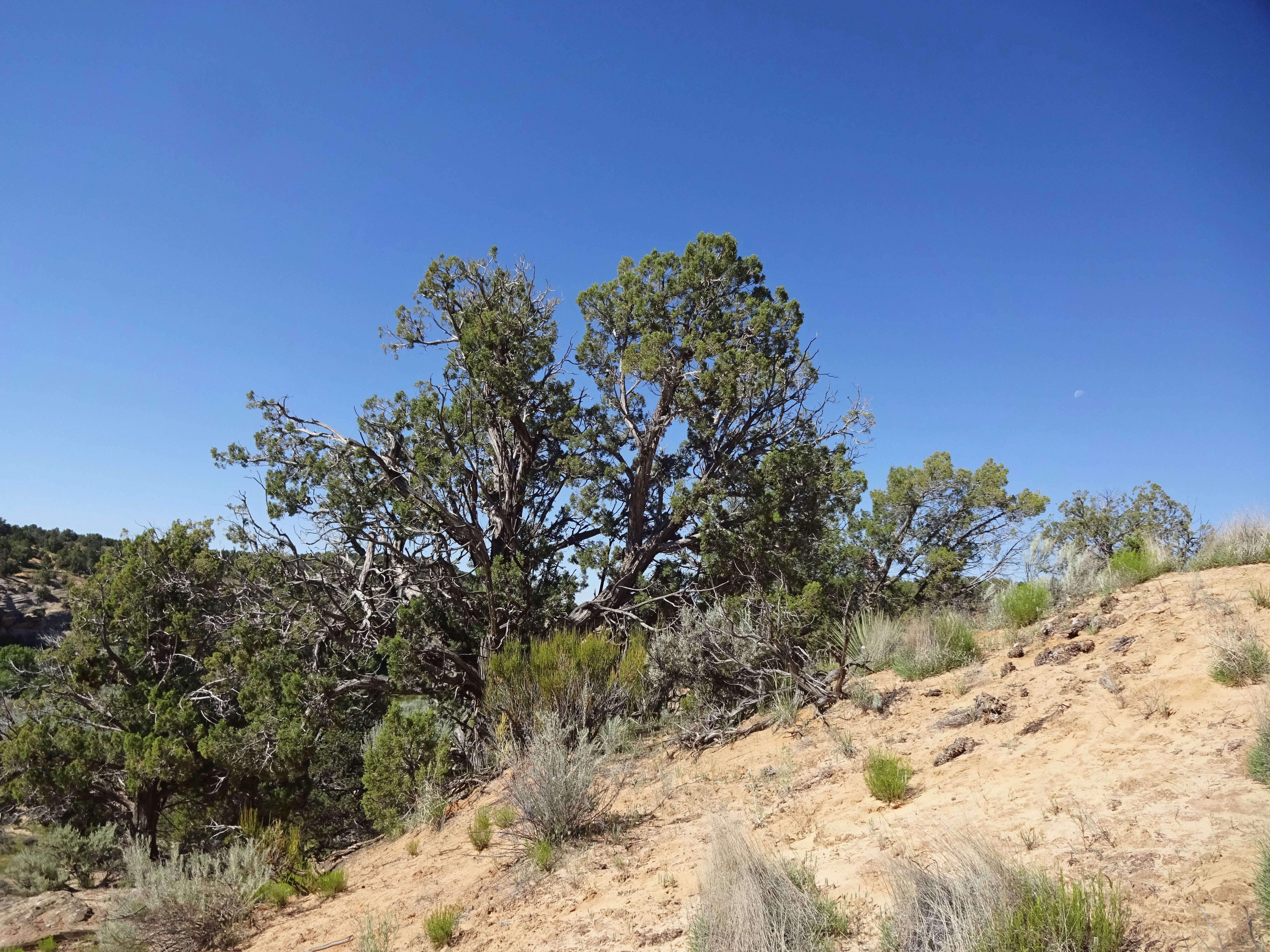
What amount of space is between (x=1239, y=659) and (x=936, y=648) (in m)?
3.46

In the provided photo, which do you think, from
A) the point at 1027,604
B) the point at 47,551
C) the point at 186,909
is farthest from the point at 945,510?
the point at 47,551

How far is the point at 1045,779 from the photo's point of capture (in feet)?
14.7

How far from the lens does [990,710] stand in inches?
235

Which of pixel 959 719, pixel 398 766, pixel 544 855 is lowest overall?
pixel 544 855

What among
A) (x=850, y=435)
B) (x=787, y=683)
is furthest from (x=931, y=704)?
(x=850, y=435)

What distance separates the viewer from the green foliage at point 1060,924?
2.69 meters

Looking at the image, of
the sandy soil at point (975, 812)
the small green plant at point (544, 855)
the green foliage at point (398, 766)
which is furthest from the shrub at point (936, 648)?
the green foliage at point (398, 766)

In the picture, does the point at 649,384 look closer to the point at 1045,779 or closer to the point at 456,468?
the point at 456,468

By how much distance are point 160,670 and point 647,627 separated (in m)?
10.7

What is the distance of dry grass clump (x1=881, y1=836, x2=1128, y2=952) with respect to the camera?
→ 8.90ft

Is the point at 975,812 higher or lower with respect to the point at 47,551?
lower

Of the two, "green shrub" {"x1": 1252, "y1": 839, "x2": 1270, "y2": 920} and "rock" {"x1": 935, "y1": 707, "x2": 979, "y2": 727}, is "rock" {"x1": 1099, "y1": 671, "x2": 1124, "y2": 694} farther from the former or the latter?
"green shrub" {"x1": 1252, "y1": 839, "x2": 1270, "y2": 920}

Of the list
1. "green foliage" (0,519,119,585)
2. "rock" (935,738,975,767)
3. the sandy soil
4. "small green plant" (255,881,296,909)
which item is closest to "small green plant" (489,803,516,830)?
the sandy soil

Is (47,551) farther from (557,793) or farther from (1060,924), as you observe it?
(1060,924)
